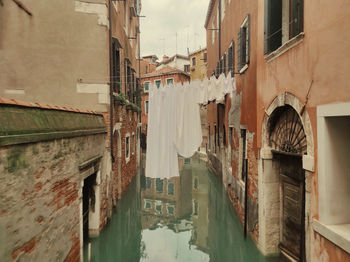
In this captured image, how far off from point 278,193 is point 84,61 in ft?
19.7

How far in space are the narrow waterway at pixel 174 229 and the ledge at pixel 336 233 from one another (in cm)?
224

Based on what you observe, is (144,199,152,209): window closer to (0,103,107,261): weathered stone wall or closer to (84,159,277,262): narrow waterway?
(84,159,277,262): narrow waterway

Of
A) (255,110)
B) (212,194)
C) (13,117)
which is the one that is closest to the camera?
(13,117)

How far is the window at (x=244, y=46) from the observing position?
6189 millimetres

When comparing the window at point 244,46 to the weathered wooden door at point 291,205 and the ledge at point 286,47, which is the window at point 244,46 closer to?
the ledge at point 286,47

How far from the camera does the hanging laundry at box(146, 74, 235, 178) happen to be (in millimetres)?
5164

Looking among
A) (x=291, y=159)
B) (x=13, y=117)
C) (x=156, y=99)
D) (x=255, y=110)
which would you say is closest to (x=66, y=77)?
(x=156, y=99)

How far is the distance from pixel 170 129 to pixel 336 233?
3.39m

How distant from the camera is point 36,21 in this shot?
20.9 feet

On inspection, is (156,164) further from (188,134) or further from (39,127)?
(39,127)

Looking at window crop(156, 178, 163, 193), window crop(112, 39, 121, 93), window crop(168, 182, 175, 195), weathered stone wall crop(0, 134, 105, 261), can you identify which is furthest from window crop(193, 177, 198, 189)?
weathered stone wall crop(0, 134, 105, 261)

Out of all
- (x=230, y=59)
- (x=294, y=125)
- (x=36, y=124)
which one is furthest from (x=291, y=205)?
(x=230, y=59)

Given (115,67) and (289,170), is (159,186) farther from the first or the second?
(289,170)

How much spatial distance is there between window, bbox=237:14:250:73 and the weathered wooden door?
9.79 ft
